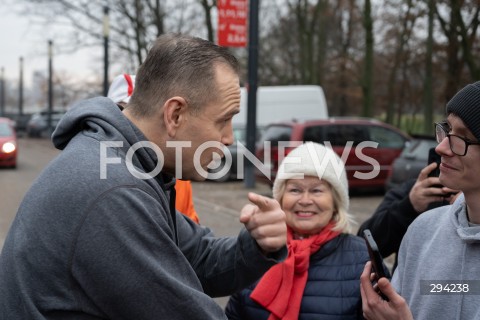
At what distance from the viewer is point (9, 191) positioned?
15.3 m

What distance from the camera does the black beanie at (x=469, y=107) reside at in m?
2.28

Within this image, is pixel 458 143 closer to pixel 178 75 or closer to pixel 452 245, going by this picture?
pixel 452 245

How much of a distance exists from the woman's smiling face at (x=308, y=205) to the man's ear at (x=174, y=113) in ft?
5.31

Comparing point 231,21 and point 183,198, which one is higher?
point 231,21

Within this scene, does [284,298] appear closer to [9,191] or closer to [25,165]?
[9,191]

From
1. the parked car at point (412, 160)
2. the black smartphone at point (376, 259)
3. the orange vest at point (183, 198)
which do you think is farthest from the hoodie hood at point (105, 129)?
the parked car at point (412, 160)

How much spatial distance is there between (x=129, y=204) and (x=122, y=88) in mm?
2291

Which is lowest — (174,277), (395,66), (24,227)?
(174,277)

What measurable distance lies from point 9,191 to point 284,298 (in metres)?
13.5

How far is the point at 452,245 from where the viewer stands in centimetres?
231

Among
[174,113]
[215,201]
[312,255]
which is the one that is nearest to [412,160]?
[215,201]

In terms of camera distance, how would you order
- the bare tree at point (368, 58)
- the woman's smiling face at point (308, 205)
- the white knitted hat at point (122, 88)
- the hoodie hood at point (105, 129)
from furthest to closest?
1. the bare tree at point (368, 58)
2. the white knitted hat at point (122, 88)
3. the woman's smiling face at point (308, 205)
4. the hoodie hood at point (105, 129)

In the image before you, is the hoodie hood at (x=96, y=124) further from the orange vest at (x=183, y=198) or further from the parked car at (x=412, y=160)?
the parked car at (x=412, y=160)

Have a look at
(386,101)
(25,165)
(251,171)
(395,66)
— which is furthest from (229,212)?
(386,101)
